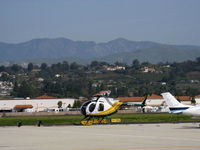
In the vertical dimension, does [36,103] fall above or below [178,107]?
above

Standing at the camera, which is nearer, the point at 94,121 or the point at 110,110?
the point at 110,110

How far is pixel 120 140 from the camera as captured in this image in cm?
4081

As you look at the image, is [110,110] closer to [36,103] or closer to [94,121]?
[94,121]

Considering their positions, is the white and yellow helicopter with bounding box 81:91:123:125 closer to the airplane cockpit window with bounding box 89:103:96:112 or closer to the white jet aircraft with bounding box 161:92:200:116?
the airplane cockpit window with bounding box 89:103:96:112

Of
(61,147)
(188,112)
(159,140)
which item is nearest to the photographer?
(61,147)

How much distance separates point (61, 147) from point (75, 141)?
184 inches

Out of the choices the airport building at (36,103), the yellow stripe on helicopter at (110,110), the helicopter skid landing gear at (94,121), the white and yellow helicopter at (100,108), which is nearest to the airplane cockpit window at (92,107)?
the white and yellow helicopter at (100,108)

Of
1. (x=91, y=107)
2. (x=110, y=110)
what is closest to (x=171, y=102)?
(x=110, y=110)

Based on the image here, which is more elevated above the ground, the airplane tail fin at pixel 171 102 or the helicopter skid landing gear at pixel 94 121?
the airplane tail fin at pixel 171 102

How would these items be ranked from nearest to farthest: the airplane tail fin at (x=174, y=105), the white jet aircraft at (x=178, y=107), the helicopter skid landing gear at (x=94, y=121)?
1. the white jet aircraft at (x=178, y=107)
2. the airplane tail fin at (x=174, y=105)
3. the helicopter skid landing gear at (x=94, y=121)

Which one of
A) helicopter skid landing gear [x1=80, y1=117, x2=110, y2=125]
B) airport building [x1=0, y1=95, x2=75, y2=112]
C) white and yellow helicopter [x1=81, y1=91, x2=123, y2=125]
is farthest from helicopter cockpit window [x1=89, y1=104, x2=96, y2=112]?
airport building [x1=0, y1=95, x2=75, y2=112]

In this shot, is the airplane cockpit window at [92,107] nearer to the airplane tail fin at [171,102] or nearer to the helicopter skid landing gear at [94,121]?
the helicopter skid landing gear at [94,121]

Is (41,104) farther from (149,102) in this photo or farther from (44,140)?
(44,140)

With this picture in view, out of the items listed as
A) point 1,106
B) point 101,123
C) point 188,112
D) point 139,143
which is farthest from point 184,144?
point 1,106
